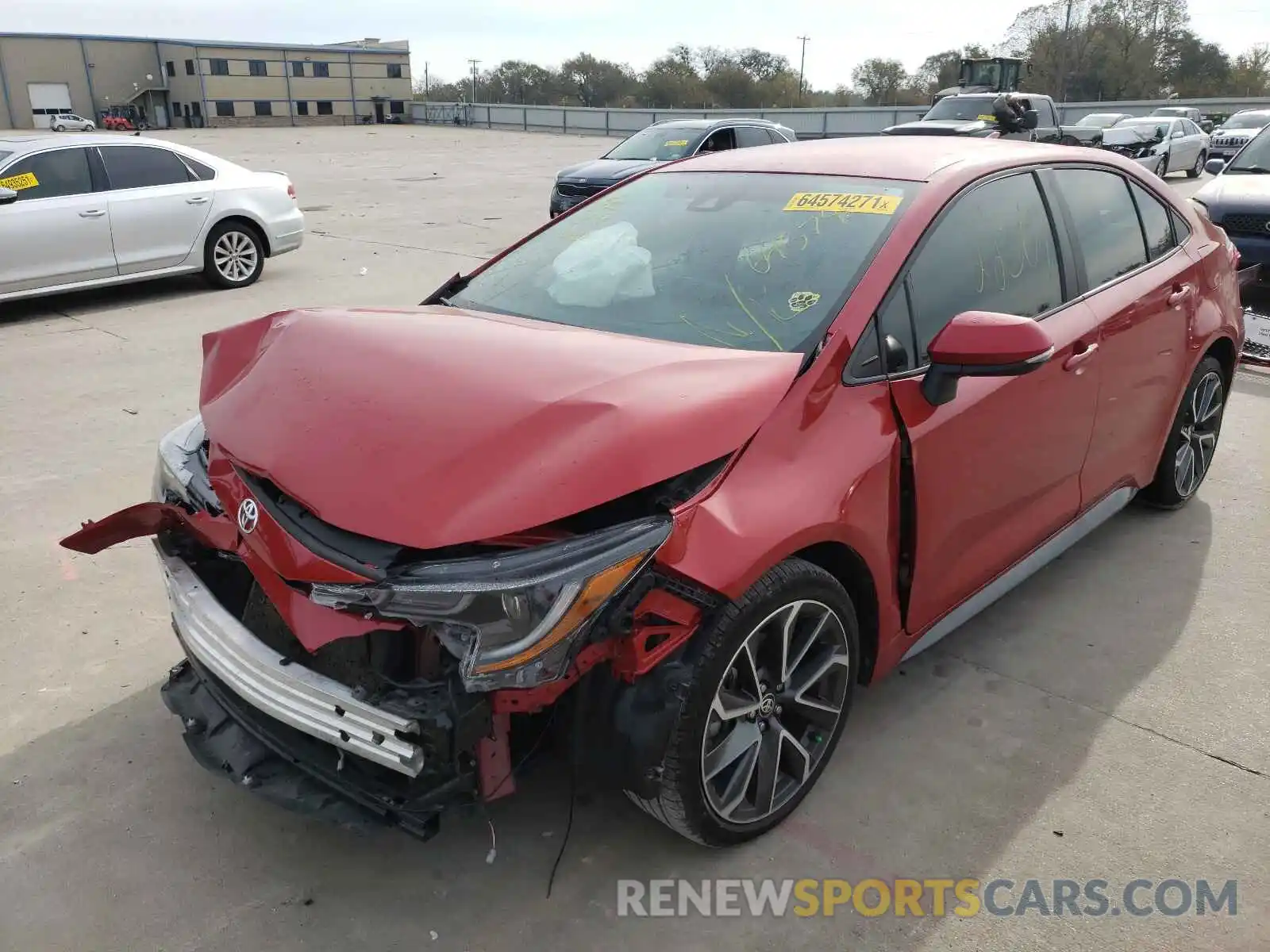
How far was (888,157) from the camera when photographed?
321cm

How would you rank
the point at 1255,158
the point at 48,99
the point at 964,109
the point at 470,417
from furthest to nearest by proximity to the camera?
the point at 48,99 < the point at 964,109 < the point at 1255,158 < the point at 470,417

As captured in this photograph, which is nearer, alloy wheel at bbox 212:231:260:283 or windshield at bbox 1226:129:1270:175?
windshield at bbox 1226:129:1270:175

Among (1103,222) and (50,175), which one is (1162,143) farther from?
(50,175)

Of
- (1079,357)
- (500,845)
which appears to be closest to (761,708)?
(500,845)

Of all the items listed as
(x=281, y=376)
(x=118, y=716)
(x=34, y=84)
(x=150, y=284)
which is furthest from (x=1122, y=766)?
(x=34, y=84)

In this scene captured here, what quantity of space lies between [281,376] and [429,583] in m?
0.91

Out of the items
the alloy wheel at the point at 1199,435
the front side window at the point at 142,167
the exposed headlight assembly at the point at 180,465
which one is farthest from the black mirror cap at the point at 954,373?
the front side window at the point at 142,167

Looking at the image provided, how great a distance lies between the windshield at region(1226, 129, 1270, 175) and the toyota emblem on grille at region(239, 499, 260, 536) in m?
10.3

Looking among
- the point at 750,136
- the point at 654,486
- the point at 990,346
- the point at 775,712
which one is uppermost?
the point at 750,136

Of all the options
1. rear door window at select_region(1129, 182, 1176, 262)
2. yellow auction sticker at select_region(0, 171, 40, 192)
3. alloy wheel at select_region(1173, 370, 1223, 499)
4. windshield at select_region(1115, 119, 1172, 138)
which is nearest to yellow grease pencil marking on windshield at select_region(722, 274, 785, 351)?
rear door window at select_region(1129, 182, 1176, 262)

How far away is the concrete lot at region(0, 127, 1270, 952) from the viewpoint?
230 cm

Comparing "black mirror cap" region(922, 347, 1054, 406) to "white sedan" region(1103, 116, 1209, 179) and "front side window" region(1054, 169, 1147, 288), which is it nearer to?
"front side window" region(1054, 169, 1147, 288)

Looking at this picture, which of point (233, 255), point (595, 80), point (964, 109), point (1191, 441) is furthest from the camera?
point (595, 80)

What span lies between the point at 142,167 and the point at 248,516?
27.1 ft
